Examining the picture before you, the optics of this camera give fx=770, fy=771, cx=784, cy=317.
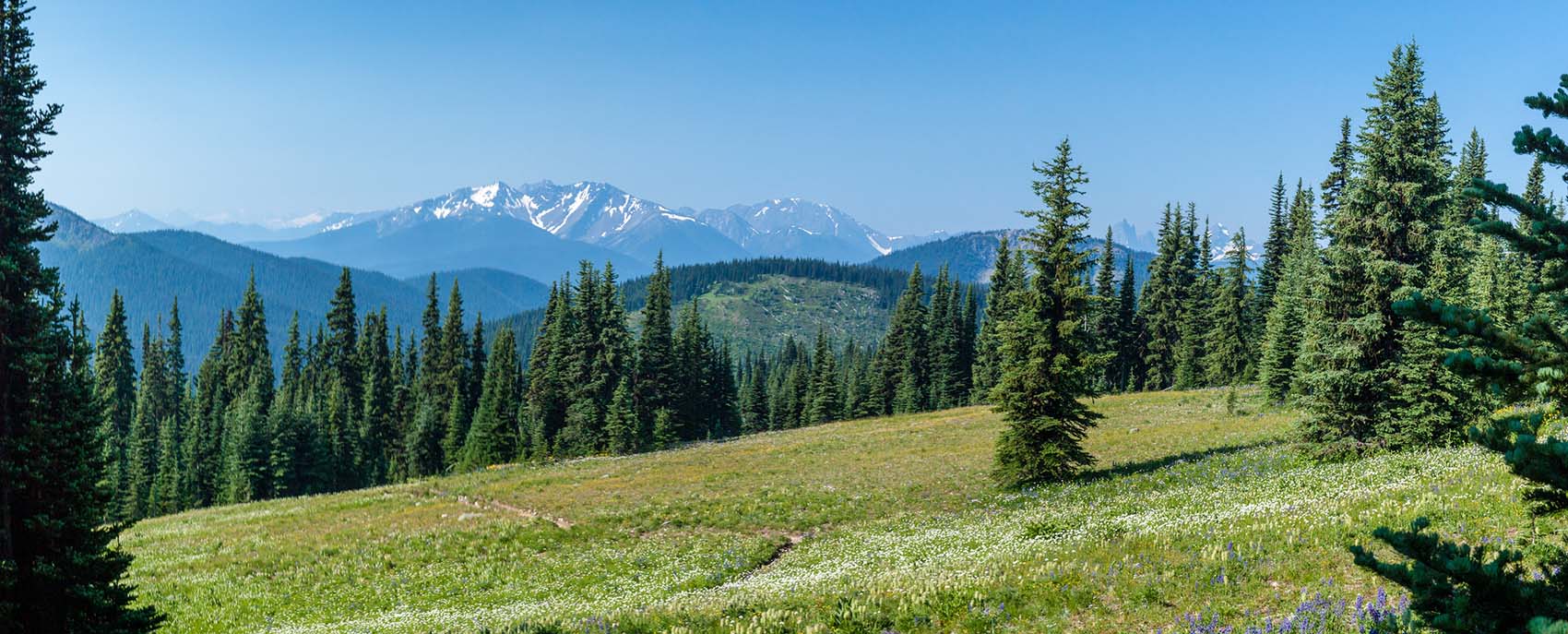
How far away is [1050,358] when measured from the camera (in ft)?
94.0

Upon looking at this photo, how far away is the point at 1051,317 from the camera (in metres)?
29.5

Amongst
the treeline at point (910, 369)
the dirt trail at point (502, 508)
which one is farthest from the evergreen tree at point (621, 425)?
the treeline at point (910, 369)

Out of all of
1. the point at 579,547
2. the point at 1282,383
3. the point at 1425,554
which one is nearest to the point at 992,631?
the point at 1425,554

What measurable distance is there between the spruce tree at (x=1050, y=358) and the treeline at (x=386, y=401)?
139 ft

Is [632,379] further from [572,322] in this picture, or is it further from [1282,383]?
[1282,383]

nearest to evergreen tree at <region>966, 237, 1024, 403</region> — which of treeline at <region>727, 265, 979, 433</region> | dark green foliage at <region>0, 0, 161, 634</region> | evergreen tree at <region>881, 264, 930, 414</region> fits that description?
treeline at <region>727, 265, 979, 433</region>

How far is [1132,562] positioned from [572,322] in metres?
67.4

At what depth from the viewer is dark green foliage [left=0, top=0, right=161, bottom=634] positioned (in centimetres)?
1277

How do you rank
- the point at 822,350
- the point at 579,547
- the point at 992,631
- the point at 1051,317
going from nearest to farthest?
the point at 992,631 < the point at 579,547 < the point at 1051,317 < the point at 822,350

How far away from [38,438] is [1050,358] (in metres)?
27.4

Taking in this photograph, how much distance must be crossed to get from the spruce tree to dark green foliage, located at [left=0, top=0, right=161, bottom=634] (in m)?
25.2

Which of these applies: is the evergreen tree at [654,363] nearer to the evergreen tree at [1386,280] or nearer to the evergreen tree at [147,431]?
the evergreen tree at [147,431]

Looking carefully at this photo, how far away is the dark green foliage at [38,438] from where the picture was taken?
1277cm

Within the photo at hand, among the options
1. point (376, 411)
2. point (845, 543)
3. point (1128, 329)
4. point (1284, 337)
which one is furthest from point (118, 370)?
point (1284, 337)
